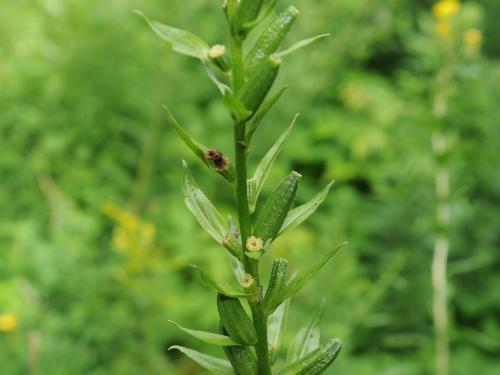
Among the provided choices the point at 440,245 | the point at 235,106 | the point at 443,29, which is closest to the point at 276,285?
the point at 235,106

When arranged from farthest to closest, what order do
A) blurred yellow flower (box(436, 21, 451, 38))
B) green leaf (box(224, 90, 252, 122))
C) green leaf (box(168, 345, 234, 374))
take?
blurred yellow flower (box(436, 21, 451, 38)) < green leaf (box(168, 345, 234, 374)) < green leaf (box(224, 90, 252, 122))

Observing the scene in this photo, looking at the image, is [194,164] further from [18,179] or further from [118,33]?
[18,179]

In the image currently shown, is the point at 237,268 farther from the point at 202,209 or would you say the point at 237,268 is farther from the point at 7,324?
the point at 7,324

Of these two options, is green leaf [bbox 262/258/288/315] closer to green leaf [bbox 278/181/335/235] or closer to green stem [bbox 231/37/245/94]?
green leaf [bbox 278/181/335/235]

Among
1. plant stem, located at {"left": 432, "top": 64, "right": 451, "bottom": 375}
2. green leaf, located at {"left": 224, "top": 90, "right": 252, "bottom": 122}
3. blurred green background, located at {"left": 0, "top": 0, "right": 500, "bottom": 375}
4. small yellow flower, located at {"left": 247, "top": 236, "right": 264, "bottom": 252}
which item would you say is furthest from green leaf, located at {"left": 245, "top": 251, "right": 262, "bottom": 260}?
blurred green background, located at {"left": 0, "top": 0, "right": 500, "bottom": 375}

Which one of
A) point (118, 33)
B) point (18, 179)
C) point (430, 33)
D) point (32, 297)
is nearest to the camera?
point (32, 297)

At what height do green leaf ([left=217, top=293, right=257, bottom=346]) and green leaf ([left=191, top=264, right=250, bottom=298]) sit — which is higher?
green leaf ([left=191, top=264, right=250, bottom=298])

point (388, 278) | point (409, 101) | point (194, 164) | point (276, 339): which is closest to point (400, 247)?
point (409, 101)

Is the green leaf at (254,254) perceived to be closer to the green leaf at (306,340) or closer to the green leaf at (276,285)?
the green leaf at (276,285)
